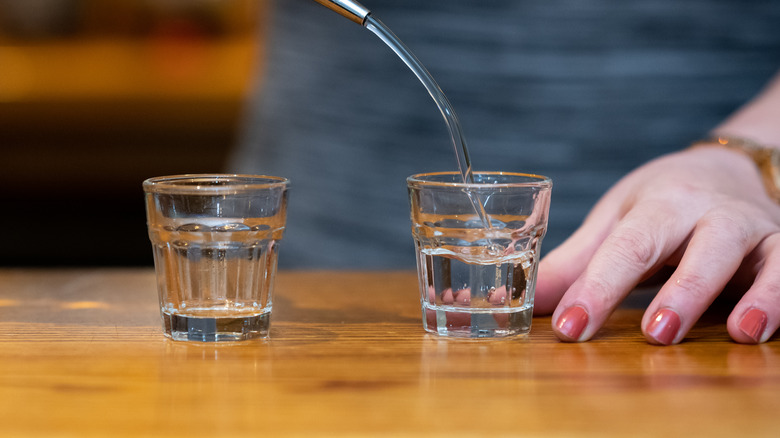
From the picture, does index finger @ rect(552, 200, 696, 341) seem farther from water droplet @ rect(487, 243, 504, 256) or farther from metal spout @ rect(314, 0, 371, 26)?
metal spout @ rect(314, 0, 371, 26)

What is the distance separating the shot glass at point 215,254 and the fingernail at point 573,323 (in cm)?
22

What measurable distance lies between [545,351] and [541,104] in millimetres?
697

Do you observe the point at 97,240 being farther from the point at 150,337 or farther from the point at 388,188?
the point at 150,337

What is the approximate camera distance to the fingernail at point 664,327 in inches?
26.0

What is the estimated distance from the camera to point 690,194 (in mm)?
788

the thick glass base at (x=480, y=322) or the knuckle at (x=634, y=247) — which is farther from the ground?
the knuckle at (x=634, y=247)

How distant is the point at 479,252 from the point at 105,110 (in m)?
2.49

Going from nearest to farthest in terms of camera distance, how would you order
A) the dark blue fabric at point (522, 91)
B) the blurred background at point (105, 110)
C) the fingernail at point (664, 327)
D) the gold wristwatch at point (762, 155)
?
the fingernail at point (664, 327) < the gold wristwatch at point (762, 155) < the dark blue fabric at point (522, 91) < the blurred background at point (105, 110)

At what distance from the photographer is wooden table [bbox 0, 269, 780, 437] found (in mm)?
480

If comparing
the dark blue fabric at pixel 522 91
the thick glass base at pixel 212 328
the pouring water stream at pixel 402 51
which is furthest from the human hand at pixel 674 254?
the dark blue fabric at pixel 522 91

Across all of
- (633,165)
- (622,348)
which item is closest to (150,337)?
(622,348)

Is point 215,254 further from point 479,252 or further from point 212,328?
point 479,252

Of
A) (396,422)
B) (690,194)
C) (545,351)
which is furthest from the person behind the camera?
(690,194)

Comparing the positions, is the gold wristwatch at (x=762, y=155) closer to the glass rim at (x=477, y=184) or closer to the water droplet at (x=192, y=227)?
the glass rim at (x=477, y=184)
